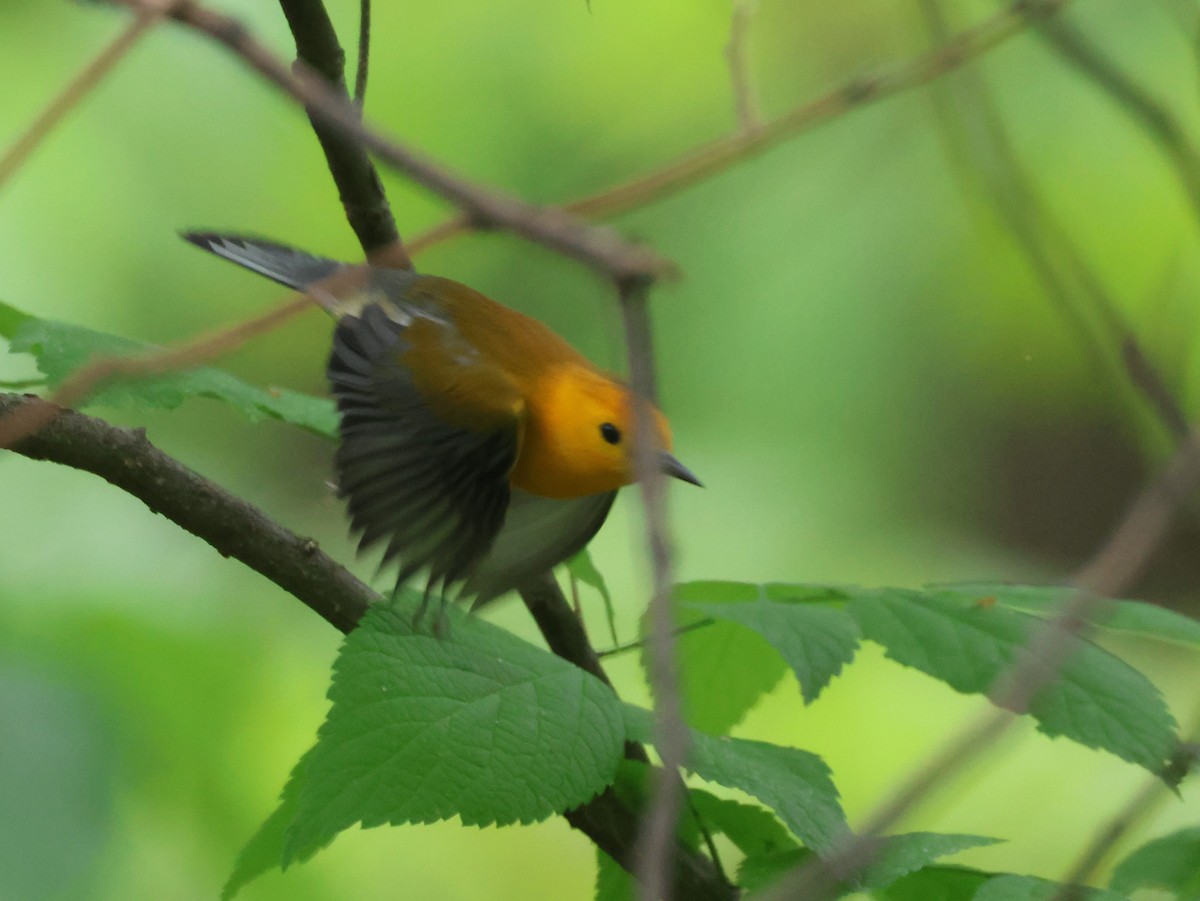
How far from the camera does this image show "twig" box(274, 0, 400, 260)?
110 cm

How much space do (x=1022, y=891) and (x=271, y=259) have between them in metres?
1.31

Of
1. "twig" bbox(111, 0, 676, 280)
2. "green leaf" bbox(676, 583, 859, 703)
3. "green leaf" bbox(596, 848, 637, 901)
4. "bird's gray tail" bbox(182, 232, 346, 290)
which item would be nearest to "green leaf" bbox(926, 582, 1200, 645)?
"green leaf" bbox(676, 583, 859, 703)

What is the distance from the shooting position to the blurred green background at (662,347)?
2.48 meters

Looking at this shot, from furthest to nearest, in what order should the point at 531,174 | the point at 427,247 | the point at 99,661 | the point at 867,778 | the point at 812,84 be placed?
the point at 812,84 < the point at 531,174 < the point at 867,778 < the point at 99,661 < the point at 427,247

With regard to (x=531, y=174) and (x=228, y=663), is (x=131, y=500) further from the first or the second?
(x=531, y=174)

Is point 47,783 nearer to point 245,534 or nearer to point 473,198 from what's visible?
point 245,534

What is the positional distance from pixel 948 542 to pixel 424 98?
1729 mm

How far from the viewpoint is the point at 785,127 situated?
0.47m

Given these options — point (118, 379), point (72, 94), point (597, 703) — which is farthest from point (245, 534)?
point (72, 94)

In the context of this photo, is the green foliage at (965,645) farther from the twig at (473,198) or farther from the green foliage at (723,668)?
the twig at (473,198)

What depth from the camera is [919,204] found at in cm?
340

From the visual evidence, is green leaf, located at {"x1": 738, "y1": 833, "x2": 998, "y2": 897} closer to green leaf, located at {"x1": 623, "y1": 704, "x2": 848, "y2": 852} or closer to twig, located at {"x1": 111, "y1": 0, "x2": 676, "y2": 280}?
green leaf, located at {"x1": 623, "y1": 704, "x2": 848, "y2": 852}

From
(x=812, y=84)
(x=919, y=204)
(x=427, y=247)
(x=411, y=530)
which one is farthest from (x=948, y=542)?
(x=427, y=247)

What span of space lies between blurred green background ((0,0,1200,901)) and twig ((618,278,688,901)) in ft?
6.68
